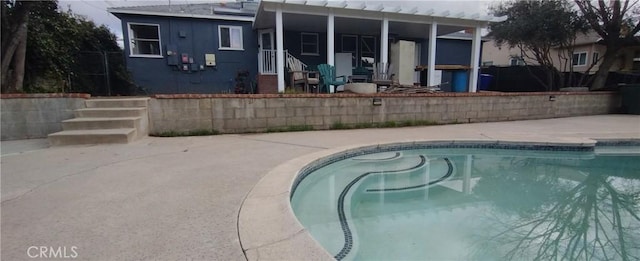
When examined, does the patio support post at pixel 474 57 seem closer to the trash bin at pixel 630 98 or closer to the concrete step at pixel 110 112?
the trash bin at pixel 630 98

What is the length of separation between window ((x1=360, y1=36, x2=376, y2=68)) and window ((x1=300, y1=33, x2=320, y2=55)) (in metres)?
1.86

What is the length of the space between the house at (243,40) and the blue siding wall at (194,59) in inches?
1.2

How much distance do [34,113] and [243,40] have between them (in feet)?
20.7

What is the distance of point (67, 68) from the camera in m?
8.42

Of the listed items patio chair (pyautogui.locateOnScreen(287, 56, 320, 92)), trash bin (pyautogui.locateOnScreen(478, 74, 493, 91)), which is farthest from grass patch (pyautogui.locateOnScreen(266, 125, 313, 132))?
trash bin (pyautogui.locateOnScreen(478, 74, 493, 91))

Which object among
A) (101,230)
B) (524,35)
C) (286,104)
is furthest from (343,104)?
(524,35)

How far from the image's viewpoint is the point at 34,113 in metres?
5.27

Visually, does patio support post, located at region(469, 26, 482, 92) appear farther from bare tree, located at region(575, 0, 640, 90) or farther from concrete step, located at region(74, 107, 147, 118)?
concrete step, located at region(74, 107, 147, 118)

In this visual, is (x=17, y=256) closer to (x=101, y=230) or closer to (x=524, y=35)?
(x=101, y=230)

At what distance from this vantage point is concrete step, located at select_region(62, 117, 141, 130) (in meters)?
4.90

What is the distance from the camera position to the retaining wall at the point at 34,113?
5160 millimetres

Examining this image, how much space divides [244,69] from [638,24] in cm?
1323

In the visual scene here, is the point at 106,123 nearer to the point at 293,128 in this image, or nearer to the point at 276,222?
the point at 293,128

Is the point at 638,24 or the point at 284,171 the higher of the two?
the point at 638,24
